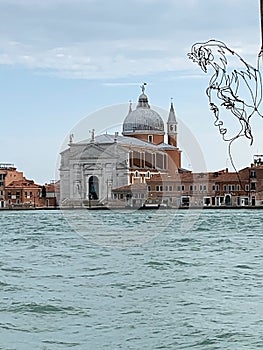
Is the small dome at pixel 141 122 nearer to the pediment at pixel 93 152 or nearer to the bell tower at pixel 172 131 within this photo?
the bell tower at pixel 172 131

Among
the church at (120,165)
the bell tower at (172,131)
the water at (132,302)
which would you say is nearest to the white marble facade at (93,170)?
the church at (120,165)

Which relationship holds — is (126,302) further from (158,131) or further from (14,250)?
(158,131)

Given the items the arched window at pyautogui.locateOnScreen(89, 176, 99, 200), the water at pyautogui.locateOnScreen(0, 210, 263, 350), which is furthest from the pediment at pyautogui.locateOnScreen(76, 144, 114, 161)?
the water at pyautogui.locateOnScreen(0, 210, 263, 350)

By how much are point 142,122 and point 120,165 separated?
14.6 feet

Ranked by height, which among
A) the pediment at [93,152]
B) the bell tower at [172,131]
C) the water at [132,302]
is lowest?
the water at [132,302]

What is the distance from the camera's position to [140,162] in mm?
42531

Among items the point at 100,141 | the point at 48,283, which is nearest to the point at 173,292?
the point at 48,283

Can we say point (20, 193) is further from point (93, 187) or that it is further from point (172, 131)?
point (172, 131)

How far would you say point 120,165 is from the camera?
40.5 metres

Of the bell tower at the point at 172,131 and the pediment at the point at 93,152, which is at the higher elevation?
the bell tower at the point at 172,131

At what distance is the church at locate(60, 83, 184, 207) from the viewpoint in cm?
4050

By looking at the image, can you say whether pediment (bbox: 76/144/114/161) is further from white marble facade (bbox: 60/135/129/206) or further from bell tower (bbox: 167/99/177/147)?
bell tower (bbox: 167/99/177/147)

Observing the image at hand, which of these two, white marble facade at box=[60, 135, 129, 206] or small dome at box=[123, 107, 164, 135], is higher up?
small dome at box=[123, 107, 164, 135]

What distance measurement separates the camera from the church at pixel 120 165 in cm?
4050
